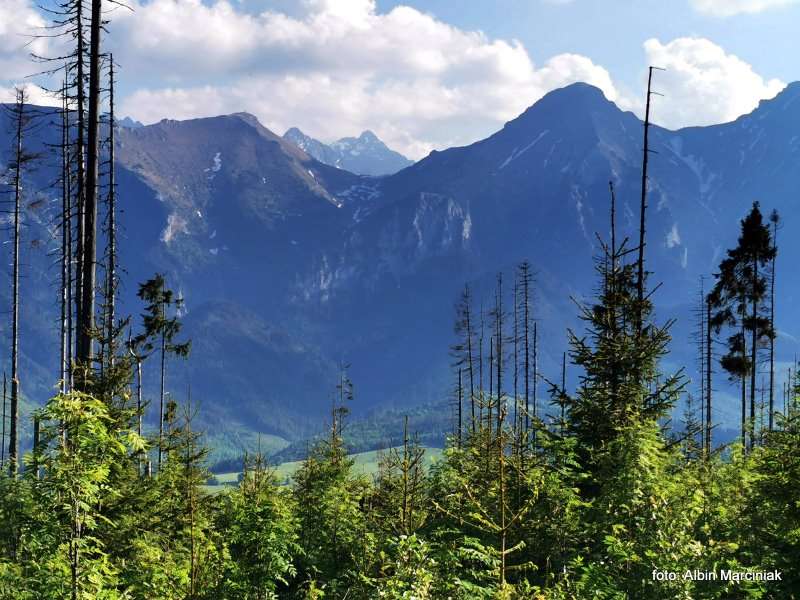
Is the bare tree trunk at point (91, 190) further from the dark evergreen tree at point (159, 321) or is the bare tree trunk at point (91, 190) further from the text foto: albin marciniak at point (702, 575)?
the dark evergreen tree at point (159, 321)

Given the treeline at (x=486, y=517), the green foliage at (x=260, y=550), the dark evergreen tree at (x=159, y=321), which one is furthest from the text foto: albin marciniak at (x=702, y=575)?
the dark evergreen tree at (x=159, y=321)

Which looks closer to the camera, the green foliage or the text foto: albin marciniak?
the text foto: albin marciniak

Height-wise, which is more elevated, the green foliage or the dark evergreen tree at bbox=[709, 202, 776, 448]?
the dark evergreen tree at bbox=[709, 202, 776, 448]

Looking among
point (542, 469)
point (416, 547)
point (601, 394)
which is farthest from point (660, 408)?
point (416, 547)

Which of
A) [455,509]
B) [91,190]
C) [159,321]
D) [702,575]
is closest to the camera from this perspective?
[702,575]

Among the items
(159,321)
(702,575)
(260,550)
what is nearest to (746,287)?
(702,575)

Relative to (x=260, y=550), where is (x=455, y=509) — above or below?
above

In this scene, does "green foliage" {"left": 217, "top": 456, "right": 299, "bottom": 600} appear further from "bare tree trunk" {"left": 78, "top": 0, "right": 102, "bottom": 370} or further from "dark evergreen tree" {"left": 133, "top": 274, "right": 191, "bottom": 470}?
"dark evergreen tree" {"left": 133, "top": 274, "right": 191, "bottom": 470}

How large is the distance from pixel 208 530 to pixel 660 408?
13.6 metres

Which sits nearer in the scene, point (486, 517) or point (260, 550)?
point (486, 517)

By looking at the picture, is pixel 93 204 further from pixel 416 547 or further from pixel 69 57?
pixel 416 547

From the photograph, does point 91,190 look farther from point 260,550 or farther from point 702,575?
point 702,575

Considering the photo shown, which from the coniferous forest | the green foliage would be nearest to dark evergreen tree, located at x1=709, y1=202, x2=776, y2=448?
the coniferous forest

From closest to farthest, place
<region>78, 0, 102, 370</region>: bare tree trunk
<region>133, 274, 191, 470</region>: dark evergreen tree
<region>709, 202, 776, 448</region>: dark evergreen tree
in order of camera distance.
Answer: <region>78, 0, 102, 370</region>: bare tree trunk
<region>709, 202, 776, 448</region>: dark evergreen tree
<region>133, 274, 191, 470</region>: dark evergreen tree
